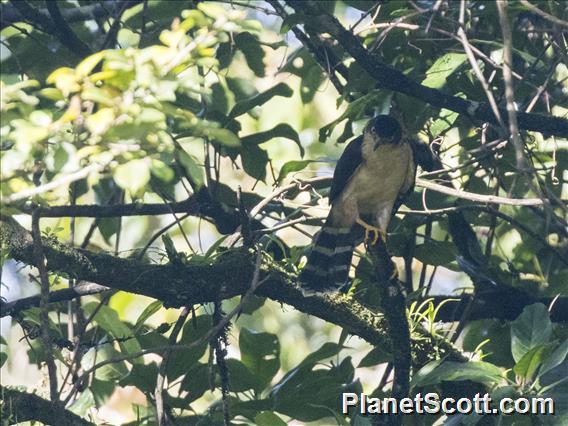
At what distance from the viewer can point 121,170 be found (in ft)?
7.02

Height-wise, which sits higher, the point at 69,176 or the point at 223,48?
the point at 223,48

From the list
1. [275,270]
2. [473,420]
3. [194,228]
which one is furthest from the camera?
[194,228]

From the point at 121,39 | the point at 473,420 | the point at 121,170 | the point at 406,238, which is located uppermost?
the point at 121,39

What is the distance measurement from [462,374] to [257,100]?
61.2 inches

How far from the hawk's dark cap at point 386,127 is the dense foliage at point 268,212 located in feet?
0.25

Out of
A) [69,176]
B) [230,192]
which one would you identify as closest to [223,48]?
[230,192]

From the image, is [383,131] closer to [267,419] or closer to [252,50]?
[252,50]

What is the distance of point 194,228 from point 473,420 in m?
4.11

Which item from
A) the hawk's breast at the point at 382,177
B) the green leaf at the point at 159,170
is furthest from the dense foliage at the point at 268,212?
the hawk's breast at the point at 382,177

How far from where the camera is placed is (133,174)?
2.11 m

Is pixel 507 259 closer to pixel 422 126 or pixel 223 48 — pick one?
pixel 422 126

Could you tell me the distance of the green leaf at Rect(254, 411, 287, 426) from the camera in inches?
146

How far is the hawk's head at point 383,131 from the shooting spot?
14.9 ft

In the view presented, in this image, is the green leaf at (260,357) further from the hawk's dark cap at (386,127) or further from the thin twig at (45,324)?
the thin twig at (45,324)
